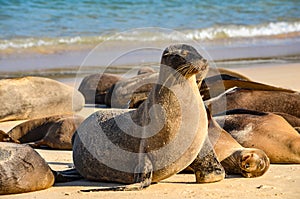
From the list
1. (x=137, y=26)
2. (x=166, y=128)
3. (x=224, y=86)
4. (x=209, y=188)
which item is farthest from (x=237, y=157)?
(x=137, y=26)

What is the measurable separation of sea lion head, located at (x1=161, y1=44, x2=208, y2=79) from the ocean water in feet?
24.9

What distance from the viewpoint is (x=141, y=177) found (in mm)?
5535

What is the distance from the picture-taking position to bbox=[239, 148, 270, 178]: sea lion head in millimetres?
6062

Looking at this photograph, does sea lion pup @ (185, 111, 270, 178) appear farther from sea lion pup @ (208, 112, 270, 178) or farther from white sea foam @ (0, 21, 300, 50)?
white sea foam @ (0, 21, 300, 50)

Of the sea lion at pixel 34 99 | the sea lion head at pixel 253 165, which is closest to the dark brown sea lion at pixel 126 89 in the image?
the sea lion at pixel 34 99

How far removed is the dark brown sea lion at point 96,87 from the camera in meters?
10.8

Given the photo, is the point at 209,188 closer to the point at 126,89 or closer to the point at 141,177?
the point at 141,177

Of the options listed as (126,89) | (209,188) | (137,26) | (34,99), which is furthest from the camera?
(137,26)

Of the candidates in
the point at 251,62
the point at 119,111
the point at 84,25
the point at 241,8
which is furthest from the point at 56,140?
the point at 241,8

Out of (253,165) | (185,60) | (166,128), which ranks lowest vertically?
(253,165)

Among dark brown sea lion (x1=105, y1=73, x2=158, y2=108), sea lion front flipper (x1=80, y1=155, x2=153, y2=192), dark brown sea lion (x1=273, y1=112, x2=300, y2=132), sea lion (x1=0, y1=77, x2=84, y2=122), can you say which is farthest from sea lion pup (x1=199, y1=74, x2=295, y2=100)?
sea lion front flipper (x1=80, y1=155, x2=153, y2=192)

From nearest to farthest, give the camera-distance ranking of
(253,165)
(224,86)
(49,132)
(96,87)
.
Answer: (253,165)
(49,132)
(224,86)
(96,87)

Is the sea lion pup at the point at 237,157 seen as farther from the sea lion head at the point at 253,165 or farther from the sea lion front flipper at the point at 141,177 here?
the sea lion front flipper at the point at 141,177

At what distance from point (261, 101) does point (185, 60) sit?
297cm
